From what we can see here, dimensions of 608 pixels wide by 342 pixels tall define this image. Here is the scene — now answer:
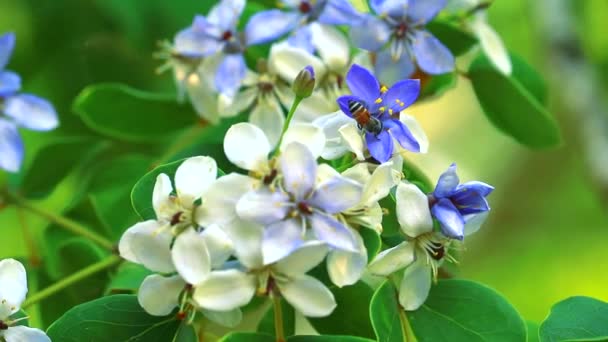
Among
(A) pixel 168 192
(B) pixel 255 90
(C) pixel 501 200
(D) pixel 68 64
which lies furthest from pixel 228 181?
(C) pixel 501 200

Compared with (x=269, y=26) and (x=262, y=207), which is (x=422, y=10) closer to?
(x=269, y=26)

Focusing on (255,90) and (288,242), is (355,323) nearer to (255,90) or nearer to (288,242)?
(288,242)

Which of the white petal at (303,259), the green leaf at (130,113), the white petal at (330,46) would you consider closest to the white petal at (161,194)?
the white petal at (303,259)

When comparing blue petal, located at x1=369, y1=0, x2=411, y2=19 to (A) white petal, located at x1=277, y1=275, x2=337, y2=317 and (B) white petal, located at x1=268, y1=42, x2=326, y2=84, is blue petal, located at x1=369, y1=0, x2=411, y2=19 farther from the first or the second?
(A) white petal, located at x1=277, y1=275, x2=337, y2=317

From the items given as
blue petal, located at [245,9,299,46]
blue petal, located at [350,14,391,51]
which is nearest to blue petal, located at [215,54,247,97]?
blue petal, located at [245,9,299,46]

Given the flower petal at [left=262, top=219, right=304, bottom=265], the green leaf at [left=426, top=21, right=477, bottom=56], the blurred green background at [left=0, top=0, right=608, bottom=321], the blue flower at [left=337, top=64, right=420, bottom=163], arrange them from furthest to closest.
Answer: the blurred green background at [left=0, top=0, right=608, bottom=321] → the green leaf at [left=426, top=21, right=477, bottom=56] → the blue flower at [left=337, top=64, right=420, bottom=163] → the flower petal at [left=262, top=219, right=304, bottom=265]

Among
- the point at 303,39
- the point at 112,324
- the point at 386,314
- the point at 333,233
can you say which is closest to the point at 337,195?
the point at 333,233
